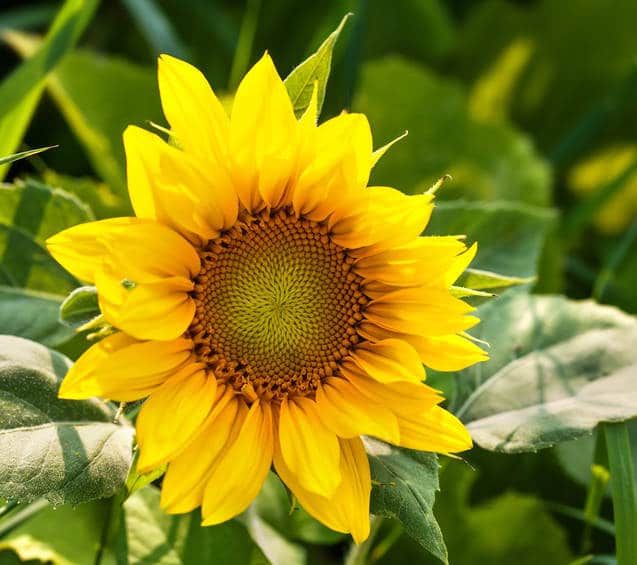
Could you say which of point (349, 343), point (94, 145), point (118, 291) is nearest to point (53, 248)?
point (118, 291)

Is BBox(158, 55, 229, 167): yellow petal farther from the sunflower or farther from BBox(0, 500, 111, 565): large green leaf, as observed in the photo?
BBox(0, 500, 111, 565): large green leaf

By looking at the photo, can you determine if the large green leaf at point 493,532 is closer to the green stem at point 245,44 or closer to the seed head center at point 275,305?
the seed head center at point 275,305

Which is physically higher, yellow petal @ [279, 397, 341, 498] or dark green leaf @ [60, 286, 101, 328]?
dark green leaf @ [60, 286, 101, 328]

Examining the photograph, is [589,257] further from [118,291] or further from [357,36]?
[118,291]

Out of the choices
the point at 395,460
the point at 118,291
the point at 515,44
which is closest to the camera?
the point at 118,291

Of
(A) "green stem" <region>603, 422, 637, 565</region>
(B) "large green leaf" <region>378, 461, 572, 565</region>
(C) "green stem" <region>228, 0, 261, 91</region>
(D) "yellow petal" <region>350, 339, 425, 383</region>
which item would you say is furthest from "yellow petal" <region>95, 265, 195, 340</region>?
(C) "green stem" <region>228, 0, 261, 91</region>

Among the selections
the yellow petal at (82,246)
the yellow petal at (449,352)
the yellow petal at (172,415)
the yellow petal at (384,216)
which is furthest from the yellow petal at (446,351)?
the yellow petal at (82,246)

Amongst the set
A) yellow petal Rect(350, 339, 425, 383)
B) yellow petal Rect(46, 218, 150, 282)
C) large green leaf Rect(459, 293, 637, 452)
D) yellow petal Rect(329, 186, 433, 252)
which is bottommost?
large green leaf Rect(459, 293, 637, 452)

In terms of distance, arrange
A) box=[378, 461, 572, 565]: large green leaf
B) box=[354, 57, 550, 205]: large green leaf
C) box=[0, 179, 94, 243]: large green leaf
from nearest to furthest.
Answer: box=[0, 179, 94, 243]: large green leaf → box=[378, 461, 572, 565]: large green leaf → box=[354, 57, 550, 205]: large green leaf

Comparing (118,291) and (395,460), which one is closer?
(118,291)
